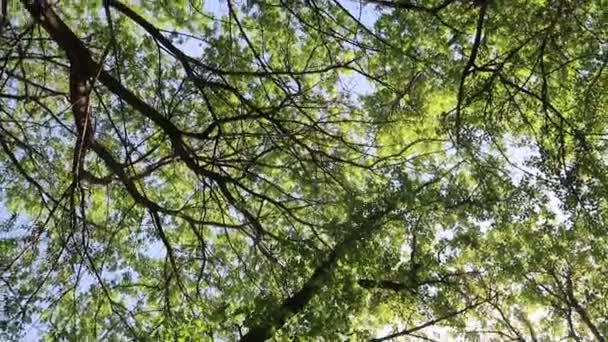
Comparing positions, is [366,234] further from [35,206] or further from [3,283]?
[35,206]

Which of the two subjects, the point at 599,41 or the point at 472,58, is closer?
the point at 472,58

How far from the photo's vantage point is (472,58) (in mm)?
4406

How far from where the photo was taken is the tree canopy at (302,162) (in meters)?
4.80

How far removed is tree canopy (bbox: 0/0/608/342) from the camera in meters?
4.80

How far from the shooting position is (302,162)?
540 centimetres

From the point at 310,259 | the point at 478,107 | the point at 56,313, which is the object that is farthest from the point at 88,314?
the point at 478,107

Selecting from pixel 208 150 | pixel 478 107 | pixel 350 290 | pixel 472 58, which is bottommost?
pixel 350 290

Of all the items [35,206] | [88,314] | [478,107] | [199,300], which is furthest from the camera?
[35,206]

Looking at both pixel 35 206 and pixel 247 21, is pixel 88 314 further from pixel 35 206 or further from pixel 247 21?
pixel 247 21

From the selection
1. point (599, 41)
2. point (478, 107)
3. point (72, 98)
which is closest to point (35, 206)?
point (72, 98)

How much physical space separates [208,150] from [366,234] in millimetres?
2333

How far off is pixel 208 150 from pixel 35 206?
267 centimetres

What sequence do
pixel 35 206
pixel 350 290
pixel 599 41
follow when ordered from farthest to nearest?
1. pixel 35 206
2. pixel 599 41
3. pixel 350 290

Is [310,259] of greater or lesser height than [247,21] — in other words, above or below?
below
